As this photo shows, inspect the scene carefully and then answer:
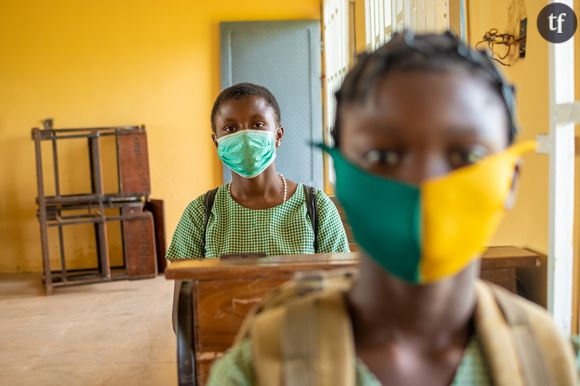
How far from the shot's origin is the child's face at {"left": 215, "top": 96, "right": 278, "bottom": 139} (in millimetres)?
2576

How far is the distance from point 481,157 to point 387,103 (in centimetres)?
14

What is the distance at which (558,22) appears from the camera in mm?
1730

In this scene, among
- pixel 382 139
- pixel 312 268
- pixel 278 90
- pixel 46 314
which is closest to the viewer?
pixel 382 139

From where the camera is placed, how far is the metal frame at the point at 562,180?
1.69 metres

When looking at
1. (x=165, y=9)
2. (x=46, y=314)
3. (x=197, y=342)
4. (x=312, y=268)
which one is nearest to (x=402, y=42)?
(x=312, y=268)

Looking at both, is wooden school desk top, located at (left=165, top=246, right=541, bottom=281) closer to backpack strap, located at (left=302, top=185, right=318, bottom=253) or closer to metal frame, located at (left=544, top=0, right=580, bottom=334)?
metal frame, located at (left=544, top=0, right=580, bottom=334)

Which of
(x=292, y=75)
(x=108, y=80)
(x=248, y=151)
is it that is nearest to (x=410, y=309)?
(x=248, y=151)

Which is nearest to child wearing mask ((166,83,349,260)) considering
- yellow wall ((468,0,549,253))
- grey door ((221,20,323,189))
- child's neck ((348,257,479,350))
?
yellow wall ((468,0,549,253))

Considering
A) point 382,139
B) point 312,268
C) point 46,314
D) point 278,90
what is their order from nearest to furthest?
point 382,139
point 312,268
point 46,314
point 278,90

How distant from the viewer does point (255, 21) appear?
6949 millimetres

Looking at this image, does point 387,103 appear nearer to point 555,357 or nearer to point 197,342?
point 555,357

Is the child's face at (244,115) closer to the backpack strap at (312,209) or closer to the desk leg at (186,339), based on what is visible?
the backpack strap at (312,209)

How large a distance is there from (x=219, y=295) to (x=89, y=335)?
3248 millimetres

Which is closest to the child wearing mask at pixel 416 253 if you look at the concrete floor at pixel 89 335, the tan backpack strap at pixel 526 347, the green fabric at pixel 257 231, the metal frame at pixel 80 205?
the tan backpack strap at pixel 526 347
